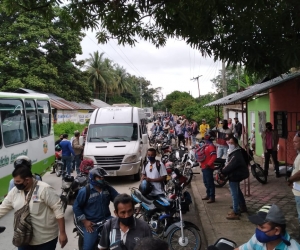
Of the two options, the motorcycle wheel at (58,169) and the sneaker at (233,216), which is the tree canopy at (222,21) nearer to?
the sneaker at (233,216)

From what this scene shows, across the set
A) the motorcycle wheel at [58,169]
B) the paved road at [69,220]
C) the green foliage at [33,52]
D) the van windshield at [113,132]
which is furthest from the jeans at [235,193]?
the green foliage at [33,52]

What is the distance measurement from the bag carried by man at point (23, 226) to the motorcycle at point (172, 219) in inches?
85.3

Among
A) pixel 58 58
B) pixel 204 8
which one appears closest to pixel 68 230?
pixel 204 8

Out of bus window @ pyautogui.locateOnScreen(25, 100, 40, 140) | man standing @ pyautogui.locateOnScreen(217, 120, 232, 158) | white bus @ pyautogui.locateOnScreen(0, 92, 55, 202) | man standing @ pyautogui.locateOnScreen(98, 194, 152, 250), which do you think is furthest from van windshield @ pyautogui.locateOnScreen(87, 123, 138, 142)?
man standing @ pyautogui.locateOnScreen(98, 194, 152, 250)

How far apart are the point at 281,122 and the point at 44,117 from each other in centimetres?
808

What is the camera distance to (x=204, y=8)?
532cm

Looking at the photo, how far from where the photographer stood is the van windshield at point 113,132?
12.0 metres

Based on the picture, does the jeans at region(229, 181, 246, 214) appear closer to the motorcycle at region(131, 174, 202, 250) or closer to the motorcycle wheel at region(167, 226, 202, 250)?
the motorcycle at region(131, 174, 202, 250)

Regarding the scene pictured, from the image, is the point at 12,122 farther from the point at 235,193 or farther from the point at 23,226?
the point at 23,226

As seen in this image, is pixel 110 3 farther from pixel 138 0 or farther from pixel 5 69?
pixel 5 69

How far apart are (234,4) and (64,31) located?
28.8m

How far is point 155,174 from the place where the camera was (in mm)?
6566

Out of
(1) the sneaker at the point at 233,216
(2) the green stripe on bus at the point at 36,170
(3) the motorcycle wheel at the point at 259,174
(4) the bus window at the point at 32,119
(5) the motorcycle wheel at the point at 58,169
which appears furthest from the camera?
(5) the motorcycle wheel at the point at 58,169

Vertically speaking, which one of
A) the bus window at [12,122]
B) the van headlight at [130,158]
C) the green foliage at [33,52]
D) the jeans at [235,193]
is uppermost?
the green foliage at [33,52]
